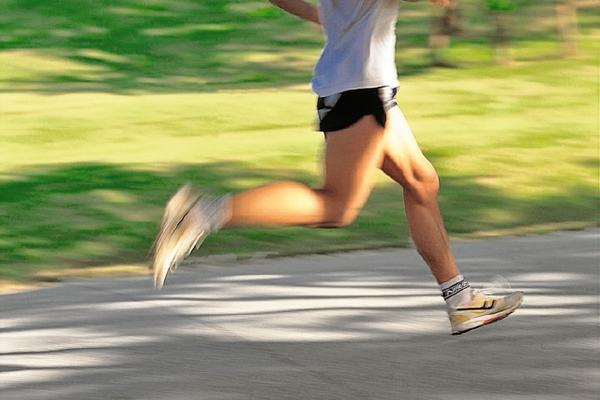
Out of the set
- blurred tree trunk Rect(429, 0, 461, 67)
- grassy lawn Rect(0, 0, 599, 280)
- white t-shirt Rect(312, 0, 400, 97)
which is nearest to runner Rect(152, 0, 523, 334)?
white t-shirt Rect(312, 0, 400, 97)

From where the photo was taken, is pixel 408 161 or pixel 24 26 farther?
pixel 24 26

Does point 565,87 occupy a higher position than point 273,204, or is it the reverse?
point 273,204

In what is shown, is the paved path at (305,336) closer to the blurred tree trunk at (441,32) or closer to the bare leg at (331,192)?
the bare leg at (331,192)

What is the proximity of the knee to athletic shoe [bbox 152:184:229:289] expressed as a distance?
2.56ft

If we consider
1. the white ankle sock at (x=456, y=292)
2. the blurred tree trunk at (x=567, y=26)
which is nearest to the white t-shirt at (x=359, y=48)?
the white ankle sock at (x=456, y=292)

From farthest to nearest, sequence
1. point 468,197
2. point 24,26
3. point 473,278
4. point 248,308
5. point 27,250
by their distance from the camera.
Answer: point 24,26 → point 468,197 → point 27,250 → point 473,278 → point 248,308

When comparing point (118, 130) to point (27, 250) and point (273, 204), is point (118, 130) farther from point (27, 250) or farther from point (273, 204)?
point (273, 204)

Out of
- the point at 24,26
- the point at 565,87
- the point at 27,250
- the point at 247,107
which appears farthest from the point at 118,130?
the point at 24,26

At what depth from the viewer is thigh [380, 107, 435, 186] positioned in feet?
21.4

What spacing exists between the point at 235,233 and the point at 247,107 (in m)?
8.10

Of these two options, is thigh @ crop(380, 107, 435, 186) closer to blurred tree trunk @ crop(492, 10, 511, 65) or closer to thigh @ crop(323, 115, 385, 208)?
thigh @ crop(323, 115, 385, 208)

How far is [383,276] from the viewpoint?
8.84m

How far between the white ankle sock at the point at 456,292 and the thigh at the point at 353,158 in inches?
22.7

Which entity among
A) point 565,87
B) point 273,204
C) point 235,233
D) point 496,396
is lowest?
point 565,87
